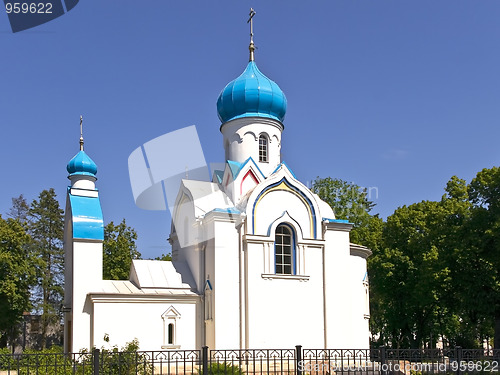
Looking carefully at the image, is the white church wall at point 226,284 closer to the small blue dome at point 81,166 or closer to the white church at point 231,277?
the white church at point 231,277

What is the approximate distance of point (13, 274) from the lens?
80.8 ft

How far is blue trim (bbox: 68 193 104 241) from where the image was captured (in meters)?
17.2

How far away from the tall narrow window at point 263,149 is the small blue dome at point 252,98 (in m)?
0.79

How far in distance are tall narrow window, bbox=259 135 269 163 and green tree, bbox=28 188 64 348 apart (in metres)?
15.0

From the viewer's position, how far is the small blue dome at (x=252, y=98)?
20.3 metres

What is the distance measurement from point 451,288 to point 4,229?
59.4ft

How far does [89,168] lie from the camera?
19000 millimetres

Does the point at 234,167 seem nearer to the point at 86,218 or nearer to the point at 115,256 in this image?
the point at 86,218

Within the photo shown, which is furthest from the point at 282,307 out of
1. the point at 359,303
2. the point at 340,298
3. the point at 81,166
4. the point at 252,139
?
the point at 81,166

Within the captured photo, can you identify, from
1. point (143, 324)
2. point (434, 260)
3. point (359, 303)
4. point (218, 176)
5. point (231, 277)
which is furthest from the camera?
point (434, 260)

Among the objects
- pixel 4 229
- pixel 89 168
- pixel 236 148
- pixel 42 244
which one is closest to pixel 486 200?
pixel 236 148

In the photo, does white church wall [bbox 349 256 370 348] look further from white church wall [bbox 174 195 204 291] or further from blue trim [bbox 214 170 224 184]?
blue trim [bbox 214 170 224 184]

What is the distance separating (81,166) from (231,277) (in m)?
6.05

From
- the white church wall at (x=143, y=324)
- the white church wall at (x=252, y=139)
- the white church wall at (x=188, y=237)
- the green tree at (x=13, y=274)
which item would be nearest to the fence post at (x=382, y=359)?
the white church wall at (x=143, y=324)
